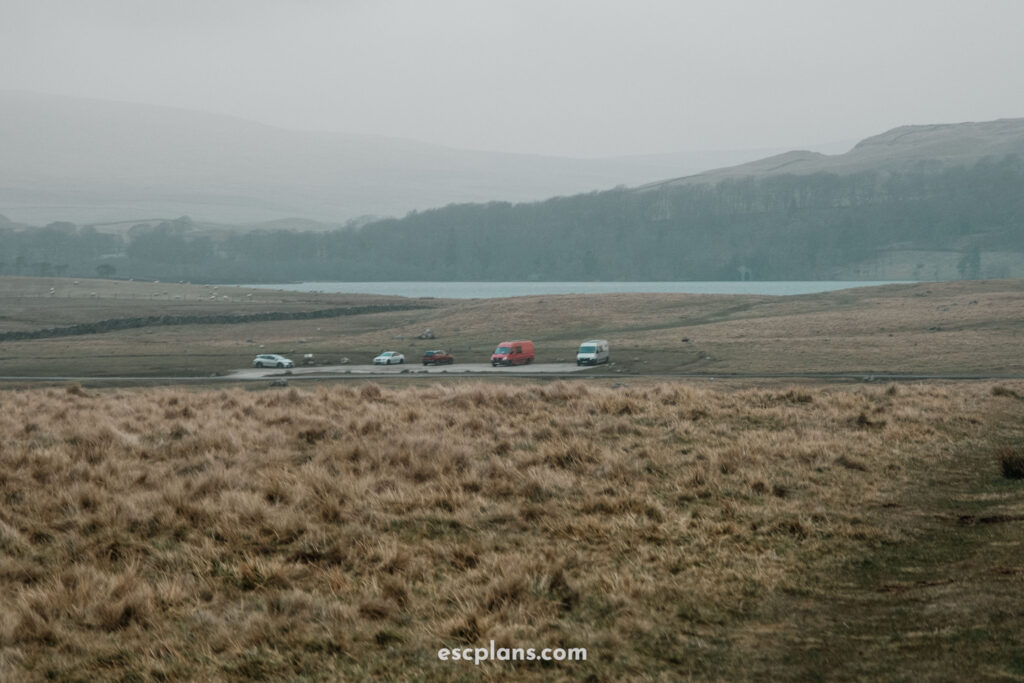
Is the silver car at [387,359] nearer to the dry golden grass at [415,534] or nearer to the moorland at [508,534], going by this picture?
the moorland at [508,534]

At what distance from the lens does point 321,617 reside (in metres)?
9.24

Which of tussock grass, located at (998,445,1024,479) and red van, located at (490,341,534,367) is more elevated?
tussock grass, located at (998,445,1024,479)

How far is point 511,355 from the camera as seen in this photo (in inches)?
3081

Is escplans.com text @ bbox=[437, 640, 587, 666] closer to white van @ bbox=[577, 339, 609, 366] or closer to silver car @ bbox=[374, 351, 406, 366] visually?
white van @ bbox=[577, 339, 609, 366]

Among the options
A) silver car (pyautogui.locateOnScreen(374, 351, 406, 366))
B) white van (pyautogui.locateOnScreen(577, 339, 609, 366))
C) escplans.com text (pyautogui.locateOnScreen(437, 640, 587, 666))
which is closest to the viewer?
escplans.com text (pyautogui.locateOnScreen(437, 640, 587, 666))

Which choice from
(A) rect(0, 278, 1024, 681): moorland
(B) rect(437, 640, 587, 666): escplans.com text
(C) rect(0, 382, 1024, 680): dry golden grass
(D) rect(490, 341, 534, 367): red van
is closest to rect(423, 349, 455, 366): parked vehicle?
(D) rect(490, 341, 534, 367): red van

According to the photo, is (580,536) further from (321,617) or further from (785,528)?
(321,617)

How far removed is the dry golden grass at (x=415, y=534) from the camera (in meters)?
8.74

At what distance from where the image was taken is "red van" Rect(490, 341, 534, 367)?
77562mm

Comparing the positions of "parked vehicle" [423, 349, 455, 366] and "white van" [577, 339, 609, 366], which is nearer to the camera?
"white van" [577, 339, 609, 366]

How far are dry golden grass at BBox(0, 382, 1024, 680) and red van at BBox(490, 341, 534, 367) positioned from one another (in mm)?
54972

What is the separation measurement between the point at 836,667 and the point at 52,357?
101 m

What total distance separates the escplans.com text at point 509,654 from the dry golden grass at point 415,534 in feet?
0.43

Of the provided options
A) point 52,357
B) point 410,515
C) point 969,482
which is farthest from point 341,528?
point 52,357
